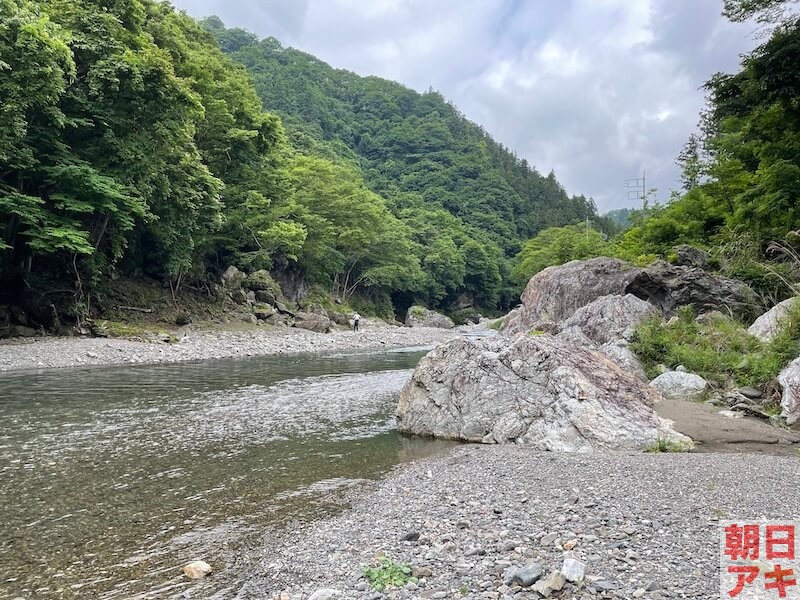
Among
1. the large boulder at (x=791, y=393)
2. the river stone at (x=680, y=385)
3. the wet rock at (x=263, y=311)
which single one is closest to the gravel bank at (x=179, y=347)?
the wet rock at (x=263, y=311)

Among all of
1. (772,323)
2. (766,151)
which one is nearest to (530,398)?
(772,323)

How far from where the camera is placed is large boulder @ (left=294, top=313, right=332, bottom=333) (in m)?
43.0

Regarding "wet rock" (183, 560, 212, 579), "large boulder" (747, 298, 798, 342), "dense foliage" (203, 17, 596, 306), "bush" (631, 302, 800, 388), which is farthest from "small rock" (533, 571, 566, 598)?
"dense foliage" (203, 17, 596, 306)

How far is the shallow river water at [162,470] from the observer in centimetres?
515

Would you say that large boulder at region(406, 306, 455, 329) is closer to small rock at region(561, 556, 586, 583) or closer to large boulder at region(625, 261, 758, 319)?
large boulder at region(625, 261, 758, 319)

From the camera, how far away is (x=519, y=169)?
487 ft

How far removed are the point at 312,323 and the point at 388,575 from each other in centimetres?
3955

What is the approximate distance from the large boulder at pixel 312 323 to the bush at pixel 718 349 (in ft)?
100

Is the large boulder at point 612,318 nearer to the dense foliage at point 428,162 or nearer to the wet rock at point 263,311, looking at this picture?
the wet rock at point 263,311

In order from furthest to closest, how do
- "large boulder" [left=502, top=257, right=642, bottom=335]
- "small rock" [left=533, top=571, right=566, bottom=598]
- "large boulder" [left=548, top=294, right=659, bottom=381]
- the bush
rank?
"large boulder" [left=502, top=257, right=642, bottom=335] < "large boulder" [left=548, top=294, right=659, bottom=381] < the bush < "small rock" [left=533, top=571, right=566, bottom=598]

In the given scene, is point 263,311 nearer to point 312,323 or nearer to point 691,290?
point 312,323

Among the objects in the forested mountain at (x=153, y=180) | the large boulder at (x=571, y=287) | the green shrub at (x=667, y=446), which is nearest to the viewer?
the green shrub at (x=667, y=446)

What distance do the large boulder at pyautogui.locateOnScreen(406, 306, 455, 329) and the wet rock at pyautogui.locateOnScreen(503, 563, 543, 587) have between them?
214 ft

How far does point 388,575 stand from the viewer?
4297 mm
